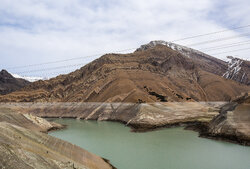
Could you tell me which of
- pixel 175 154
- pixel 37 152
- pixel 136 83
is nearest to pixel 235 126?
pixel 175 154

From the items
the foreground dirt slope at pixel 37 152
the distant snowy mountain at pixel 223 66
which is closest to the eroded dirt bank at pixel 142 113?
the foreground dirt slope at pixel 37 152

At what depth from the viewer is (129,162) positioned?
69.6ft

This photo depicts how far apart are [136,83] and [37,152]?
62938mm

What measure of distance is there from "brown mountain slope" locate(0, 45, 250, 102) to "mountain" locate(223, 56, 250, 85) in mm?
24949

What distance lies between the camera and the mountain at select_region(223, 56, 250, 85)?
116 m

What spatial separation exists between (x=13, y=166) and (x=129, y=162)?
13493 millimetres

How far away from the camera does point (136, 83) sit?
75.1 m

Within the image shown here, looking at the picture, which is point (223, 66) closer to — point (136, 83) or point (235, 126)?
point (136, 83)

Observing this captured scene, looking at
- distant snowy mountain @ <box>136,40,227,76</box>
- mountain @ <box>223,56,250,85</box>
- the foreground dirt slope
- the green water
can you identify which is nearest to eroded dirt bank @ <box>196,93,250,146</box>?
the green water

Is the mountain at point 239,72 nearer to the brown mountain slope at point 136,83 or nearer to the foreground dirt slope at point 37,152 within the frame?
the brown mountain slope at point 136,83

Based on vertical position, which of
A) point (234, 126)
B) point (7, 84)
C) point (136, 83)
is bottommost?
point (234, 126)

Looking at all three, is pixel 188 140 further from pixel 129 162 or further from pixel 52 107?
pixel 52 107

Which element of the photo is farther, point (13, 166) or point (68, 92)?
point (68, 92)

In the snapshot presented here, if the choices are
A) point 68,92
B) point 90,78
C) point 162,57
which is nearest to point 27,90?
point 68,92
